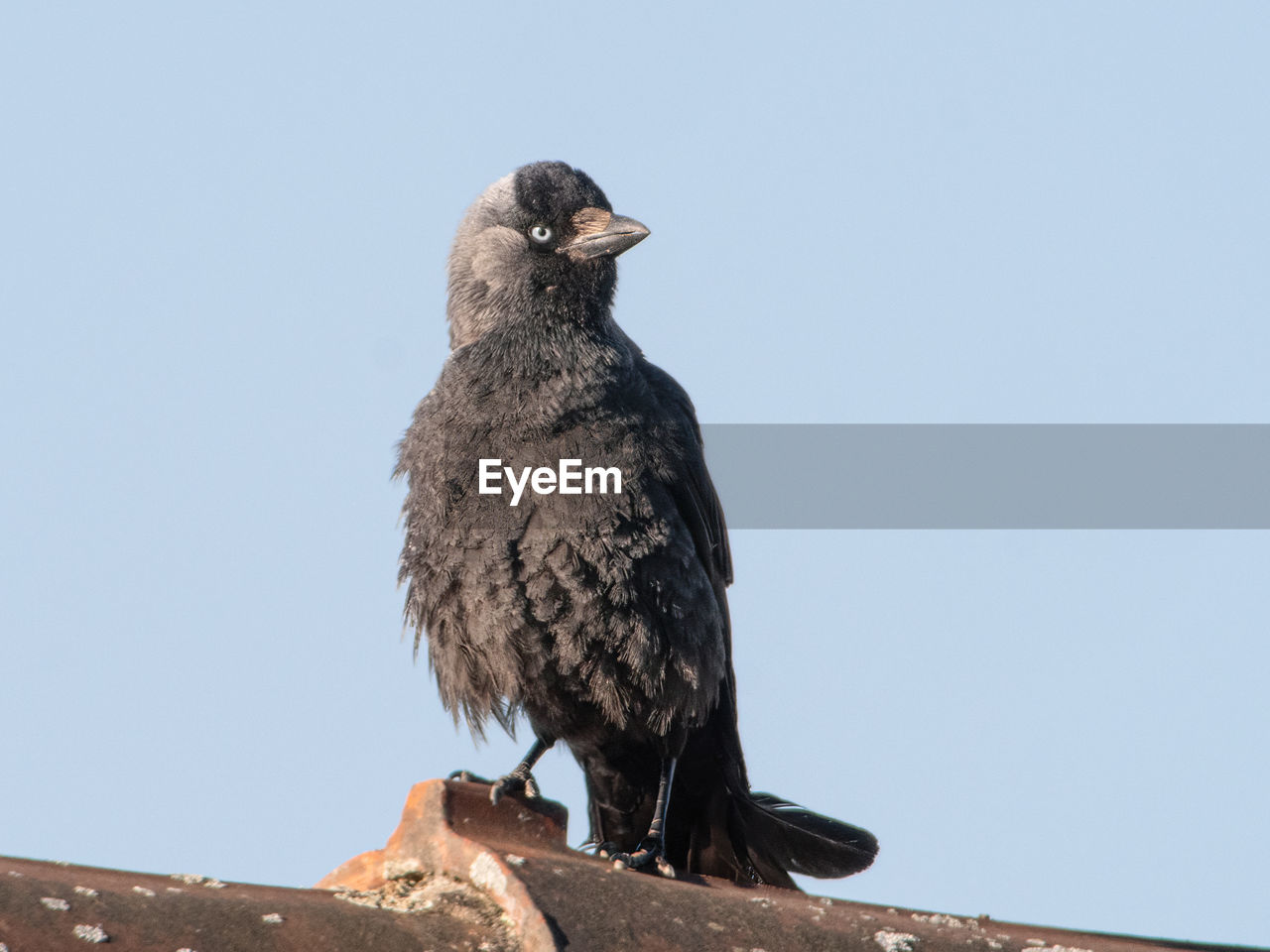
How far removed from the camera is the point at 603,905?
4262 millimetres

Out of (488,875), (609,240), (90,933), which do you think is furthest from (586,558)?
(90,933)

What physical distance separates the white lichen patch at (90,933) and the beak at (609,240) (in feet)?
14.0

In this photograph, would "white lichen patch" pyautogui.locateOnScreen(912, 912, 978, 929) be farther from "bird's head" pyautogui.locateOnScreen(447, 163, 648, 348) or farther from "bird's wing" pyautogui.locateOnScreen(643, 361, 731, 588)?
"bird's head" pyautogui.locateOnScreen(447, 163, 648, 348)

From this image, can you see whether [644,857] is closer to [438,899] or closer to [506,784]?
[506,784]

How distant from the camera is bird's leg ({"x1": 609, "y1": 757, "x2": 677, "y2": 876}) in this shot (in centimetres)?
595

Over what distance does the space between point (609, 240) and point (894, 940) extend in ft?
11.6

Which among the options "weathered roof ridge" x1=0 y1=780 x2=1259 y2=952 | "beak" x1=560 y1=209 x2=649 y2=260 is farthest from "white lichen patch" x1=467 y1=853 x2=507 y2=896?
"beak" x1=560 y1=209 x2=649 y2=260

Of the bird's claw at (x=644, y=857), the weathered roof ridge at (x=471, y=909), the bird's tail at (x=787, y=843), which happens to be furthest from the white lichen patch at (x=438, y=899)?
the bird's tail at (x=787, y=843)

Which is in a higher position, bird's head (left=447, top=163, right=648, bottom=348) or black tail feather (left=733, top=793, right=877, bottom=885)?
bird's head (left=447, top=163, right=648, bottom=348)

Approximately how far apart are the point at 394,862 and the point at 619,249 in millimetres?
3208

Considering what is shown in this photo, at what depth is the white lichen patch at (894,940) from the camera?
4.43 m

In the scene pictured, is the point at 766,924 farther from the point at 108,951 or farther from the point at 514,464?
the point at 514,464

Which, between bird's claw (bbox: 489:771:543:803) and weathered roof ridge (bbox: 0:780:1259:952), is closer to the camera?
weathered roof ridge (bbox: 0:780:1259:952)

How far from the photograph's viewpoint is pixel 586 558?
6051 millimetres
